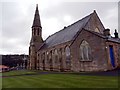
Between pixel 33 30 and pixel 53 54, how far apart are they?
19.8m

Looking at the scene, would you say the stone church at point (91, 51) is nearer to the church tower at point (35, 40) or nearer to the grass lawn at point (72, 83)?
the grass lawn at point (72, 83)

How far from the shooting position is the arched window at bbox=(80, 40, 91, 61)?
2406 centimetres

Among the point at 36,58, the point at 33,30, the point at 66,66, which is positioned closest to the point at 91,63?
the point at 66,66

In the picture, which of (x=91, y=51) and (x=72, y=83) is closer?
(x=72, y=83)

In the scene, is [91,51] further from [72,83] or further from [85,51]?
[72,83]

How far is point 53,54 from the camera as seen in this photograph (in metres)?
38.8

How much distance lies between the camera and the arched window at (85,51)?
24.1 meters

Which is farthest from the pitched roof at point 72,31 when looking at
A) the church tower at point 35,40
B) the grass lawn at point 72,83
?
the grass lawn at point 72,83

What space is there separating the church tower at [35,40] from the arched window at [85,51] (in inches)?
1164

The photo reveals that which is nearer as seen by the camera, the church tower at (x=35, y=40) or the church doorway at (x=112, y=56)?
the church doorway at (x=112, y=56)

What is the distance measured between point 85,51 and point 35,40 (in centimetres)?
3143

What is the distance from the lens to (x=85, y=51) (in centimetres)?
2469

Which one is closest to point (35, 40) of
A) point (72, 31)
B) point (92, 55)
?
point (72, 31)

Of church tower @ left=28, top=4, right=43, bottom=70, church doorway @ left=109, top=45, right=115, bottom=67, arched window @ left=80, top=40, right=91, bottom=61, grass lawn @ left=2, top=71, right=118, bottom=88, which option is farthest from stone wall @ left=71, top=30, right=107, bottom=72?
church tower @ left=28, top=4, right=43, bottom=70
